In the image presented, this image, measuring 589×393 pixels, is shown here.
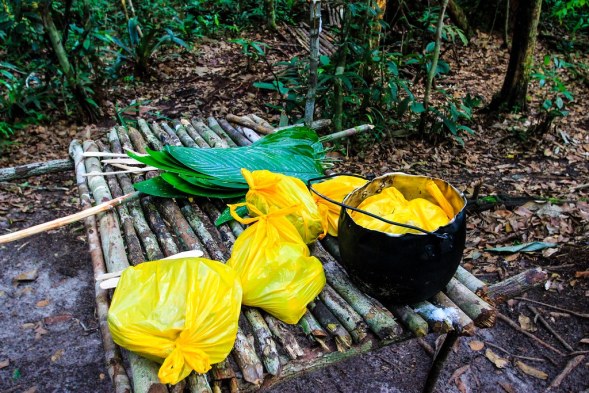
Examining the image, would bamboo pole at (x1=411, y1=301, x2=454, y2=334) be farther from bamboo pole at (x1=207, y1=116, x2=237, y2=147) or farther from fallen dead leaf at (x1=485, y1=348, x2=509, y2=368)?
bamboo pole at (x1=207, y1=116, x2=237, y2=147)

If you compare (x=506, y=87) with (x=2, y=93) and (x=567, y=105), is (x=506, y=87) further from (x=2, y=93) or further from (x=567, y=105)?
(x=2, y=93)

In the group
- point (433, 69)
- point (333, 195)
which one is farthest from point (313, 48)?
point (333, 195)

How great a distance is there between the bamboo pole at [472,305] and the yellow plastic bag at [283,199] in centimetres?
72

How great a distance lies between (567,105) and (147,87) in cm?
607

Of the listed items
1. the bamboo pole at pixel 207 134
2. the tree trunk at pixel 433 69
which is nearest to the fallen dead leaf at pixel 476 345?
the bamboo pole at pixel 207 134

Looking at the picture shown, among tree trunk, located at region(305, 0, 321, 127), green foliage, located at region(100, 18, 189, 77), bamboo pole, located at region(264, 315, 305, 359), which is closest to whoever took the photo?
bamboo pole, located at region(264, 315, 305, 359)

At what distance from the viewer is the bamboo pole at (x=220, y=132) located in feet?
13.0

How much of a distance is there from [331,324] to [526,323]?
7.26 feet

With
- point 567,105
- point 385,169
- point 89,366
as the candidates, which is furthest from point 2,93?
point 567,105

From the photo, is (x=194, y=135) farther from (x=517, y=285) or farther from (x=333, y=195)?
(x=517, y=285)

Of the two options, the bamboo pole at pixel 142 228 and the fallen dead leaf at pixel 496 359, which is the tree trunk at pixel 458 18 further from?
the bamboo pole at pixel 142 228

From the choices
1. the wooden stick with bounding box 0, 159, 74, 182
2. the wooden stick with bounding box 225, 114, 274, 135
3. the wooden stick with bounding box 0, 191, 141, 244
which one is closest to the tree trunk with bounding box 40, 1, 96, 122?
the wooden stick with bounding box 0, 159, 74, 182

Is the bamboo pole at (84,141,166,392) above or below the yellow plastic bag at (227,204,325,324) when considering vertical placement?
below

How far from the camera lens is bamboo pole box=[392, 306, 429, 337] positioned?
1.97 m
